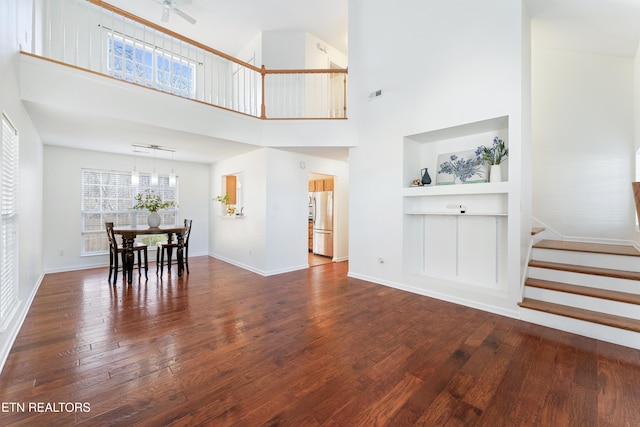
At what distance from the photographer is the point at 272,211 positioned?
510 centimetres

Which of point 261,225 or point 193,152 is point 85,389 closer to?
point 261,225

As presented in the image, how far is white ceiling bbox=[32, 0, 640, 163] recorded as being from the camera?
333 cm

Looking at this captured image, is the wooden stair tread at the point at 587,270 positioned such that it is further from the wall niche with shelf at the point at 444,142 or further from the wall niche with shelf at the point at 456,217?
the wall niche with shelf at the point at 444,142

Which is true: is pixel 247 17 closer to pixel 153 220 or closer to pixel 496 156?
pixel 153 220

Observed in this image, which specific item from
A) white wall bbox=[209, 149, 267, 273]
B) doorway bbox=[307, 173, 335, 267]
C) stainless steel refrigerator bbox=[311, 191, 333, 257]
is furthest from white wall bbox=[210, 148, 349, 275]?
A: stainless steel refrigerator bbox=[311, 191, 333, 257]

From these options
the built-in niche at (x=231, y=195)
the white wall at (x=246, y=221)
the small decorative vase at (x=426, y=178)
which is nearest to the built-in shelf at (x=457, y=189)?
the small decorative vase at (x=426, y=178)

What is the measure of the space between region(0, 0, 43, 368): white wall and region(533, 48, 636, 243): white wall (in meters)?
7.10

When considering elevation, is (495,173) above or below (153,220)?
above

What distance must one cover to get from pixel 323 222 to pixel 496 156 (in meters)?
4.14

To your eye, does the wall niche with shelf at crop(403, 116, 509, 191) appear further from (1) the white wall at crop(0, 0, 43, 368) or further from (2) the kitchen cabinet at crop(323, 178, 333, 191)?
(1) the white wall at crop(0, 0, 43, 368)

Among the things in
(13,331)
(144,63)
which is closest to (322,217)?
(144,63)

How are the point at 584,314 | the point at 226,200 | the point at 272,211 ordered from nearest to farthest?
the point at 584,314
the point at 272,211
the point at 226,200

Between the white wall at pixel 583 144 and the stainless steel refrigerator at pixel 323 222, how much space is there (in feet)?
13.4

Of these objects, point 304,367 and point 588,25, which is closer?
point 304,367
